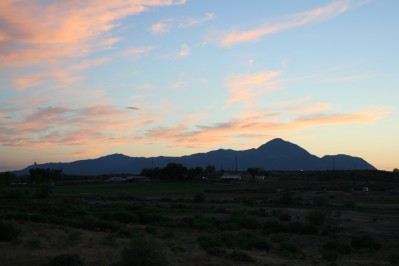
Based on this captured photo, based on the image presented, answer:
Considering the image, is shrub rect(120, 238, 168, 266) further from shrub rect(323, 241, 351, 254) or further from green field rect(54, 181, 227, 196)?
green field rect(54, 181, 227, 196)

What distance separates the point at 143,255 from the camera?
17859 mm

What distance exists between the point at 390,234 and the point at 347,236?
378 cm

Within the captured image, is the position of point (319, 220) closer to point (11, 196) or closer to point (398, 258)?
point (398, 258)

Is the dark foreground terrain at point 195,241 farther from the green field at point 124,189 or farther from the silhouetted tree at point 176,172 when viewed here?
the silhouetted tree at point 176,172

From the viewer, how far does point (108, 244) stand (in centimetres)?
2630

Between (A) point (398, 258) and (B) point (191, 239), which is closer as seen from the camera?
(A) point (398, 258)

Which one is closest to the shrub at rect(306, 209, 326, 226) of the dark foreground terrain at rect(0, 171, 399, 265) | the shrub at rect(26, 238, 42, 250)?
the dark foreground terrain at rect(0, 171, 399, 265)

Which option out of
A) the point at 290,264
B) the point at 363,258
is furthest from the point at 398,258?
the point at 290,264

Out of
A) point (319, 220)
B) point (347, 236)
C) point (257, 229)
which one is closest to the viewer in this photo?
point (347, 236)

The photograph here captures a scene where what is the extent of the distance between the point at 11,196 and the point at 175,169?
307ft

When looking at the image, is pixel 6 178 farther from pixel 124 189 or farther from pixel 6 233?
pixel 6 233

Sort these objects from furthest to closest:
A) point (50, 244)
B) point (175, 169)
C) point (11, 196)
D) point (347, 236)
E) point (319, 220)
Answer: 1. point (175, 169)
2. point (11, 196)
3. point (319, 220)
4. point (347, 236)
5. point (50, 244)

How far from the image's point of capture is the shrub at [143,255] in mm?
17828

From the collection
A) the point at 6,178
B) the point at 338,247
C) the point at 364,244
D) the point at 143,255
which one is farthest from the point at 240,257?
the point at 6,178
